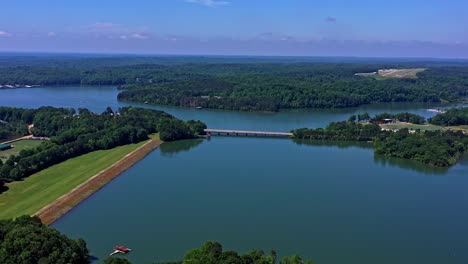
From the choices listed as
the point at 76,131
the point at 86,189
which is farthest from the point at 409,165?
the point at 76,131

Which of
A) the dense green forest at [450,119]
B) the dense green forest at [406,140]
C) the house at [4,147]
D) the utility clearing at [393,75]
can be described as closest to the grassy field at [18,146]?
the house at [4,147]

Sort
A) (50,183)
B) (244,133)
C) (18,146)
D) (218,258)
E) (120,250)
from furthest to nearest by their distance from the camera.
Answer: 1. (244,133)
2. (18,146)
3. (50,183)
4. (120,250)
5. (218,258)

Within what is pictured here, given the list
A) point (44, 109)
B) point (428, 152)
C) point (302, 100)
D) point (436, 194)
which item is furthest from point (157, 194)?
point (302, 100)

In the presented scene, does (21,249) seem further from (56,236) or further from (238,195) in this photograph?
(238,195)

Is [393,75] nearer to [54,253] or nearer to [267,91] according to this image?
[267,91]

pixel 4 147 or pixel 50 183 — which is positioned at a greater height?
pixel 4 147

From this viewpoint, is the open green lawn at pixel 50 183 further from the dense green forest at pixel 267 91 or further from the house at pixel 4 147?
the dense green forest at pixel 267 91

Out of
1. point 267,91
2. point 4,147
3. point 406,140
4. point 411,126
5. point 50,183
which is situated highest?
point 267,91
